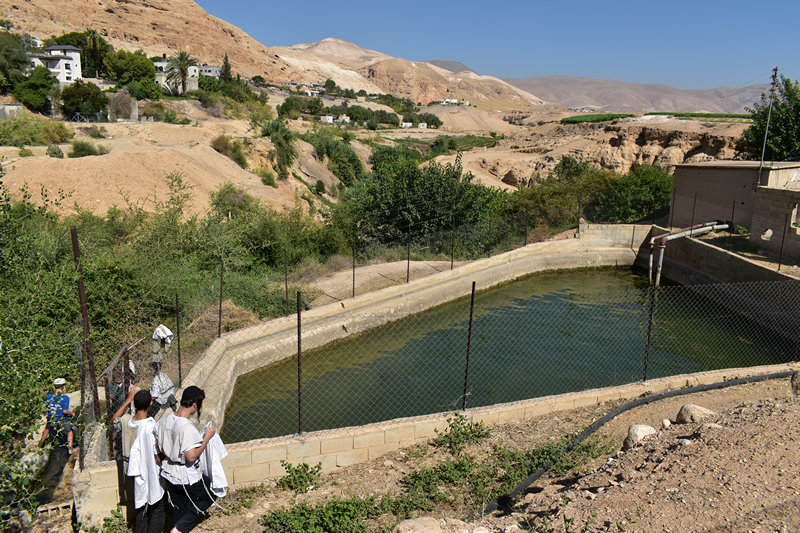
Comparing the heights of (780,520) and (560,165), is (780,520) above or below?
below

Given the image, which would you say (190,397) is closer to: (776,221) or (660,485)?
(660,485)

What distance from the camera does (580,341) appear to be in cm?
1591

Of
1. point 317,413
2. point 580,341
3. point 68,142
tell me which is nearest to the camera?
point 317,413

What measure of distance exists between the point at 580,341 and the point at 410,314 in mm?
5392

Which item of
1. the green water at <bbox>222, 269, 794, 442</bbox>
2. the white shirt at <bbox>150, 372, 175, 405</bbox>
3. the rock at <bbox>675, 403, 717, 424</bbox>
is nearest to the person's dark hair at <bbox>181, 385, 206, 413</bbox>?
the white shirt at <bbox>150, 372, 175, 405</bbox>

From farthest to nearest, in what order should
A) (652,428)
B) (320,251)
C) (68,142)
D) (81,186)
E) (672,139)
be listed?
(672,139)
(68,142)
(81,186)
(320,251)
(652,428)

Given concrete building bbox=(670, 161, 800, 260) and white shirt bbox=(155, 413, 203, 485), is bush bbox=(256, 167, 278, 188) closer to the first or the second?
concrete building bbox=(670, 161, 800, 260)

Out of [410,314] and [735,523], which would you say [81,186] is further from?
[735,523]

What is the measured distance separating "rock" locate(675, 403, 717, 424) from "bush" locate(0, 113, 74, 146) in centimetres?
3317

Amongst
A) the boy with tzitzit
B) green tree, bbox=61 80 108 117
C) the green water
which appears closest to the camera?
the boy with tzitzit

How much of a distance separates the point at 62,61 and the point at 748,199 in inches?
3005

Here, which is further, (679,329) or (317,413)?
(679,329)

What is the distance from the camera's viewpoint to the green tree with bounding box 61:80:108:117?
49.2 metres

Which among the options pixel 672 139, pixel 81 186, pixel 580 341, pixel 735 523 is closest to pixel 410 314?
pixel 580 341
